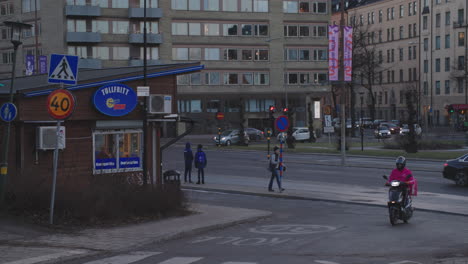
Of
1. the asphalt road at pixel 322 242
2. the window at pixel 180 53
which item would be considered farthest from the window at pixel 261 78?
the asphalt road at pixel 322 242

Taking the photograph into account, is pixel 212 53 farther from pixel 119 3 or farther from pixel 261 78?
pixel 119 3

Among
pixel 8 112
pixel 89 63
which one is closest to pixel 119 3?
pixel 89 63

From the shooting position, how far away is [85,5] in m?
74.1

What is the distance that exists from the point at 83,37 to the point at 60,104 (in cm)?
6241

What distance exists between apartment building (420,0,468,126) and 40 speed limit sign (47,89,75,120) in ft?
269

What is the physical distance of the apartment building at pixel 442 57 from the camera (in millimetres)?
92812

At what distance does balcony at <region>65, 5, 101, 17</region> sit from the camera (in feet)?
242

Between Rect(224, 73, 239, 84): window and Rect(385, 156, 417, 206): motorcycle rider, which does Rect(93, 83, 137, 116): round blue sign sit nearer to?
Rect(385, 156, 417, 206): motorcycle rider

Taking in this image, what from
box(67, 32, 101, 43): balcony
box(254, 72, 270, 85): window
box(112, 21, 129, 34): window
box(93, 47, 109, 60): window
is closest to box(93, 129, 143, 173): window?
box(67, 32, 101, 43): balcony

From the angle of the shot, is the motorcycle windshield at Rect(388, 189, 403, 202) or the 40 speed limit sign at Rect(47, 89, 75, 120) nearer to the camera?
the 40 speed limit sign at Rect(47, 89, 75, 120)

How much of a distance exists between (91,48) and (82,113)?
57955mm

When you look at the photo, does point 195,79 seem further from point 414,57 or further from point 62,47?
point 414,57

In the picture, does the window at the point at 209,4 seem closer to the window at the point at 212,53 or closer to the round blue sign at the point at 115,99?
the window at the point at 212,53

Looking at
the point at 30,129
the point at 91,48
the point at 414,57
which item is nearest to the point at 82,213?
the point at 30,129
